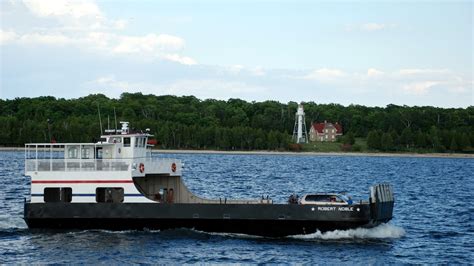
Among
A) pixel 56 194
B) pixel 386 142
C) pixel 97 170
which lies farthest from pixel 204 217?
pixel 386 142

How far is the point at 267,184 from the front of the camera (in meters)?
80.4

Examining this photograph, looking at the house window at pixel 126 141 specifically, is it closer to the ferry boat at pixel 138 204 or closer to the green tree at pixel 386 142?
the ferry boat at pixel 138 204

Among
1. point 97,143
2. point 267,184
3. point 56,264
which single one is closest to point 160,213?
point 97,143

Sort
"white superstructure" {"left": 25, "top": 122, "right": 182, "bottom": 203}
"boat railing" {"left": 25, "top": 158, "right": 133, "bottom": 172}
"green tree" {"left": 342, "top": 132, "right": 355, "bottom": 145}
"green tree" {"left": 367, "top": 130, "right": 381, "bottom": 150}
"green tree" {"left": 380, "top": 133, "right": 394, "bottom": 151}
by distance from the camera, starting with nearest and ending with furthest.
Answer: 1. "white superstructure" {"left": 25, "top": 122, "right": 182, "bottom": 203}
2. "boat railing" {"left": 25, "top": 158, "right": 133, "bottom": 172}
3. "green tree" {"left": 380, "top": 133, "right": 394, "bottom": 151}
4. "green tree" {"left": 367, "top": 130, "right": 381, "bottom": 150}
5. "green tree" {"left": 342, "top": 132, "right": 355, "bottom": 145}

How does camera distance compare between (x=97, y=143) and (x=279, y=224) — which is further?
(x=97, y=143)

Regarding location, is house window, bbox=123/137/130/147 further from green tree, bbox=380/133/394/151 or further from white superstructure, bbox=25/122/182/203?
green tree, bbox=380/133/394/151

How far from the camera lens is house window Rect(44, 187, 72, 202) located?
136 feet

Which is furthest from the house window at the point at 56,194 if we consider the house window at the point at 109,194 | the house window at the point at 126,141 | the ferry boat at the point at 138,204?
the house window at the point at 126,141

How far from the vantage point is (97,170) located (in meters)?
40.8

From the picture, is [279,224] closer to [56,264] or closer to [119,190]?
[119,190]

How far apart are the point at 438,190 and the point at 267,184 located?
15.9 metres

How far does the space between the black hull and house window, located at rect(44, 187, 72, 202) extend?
2.03 ft

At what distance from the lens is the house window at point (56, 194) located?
136ft

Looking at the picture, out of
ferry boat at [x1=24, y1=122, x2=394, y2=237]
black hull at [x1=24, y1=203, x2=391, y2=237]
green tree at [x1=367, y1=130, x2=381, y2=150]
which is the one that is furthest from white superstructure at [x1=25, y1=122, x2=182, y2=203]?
green tree at [x1=367, y1=130, x2=381, y2=150]
